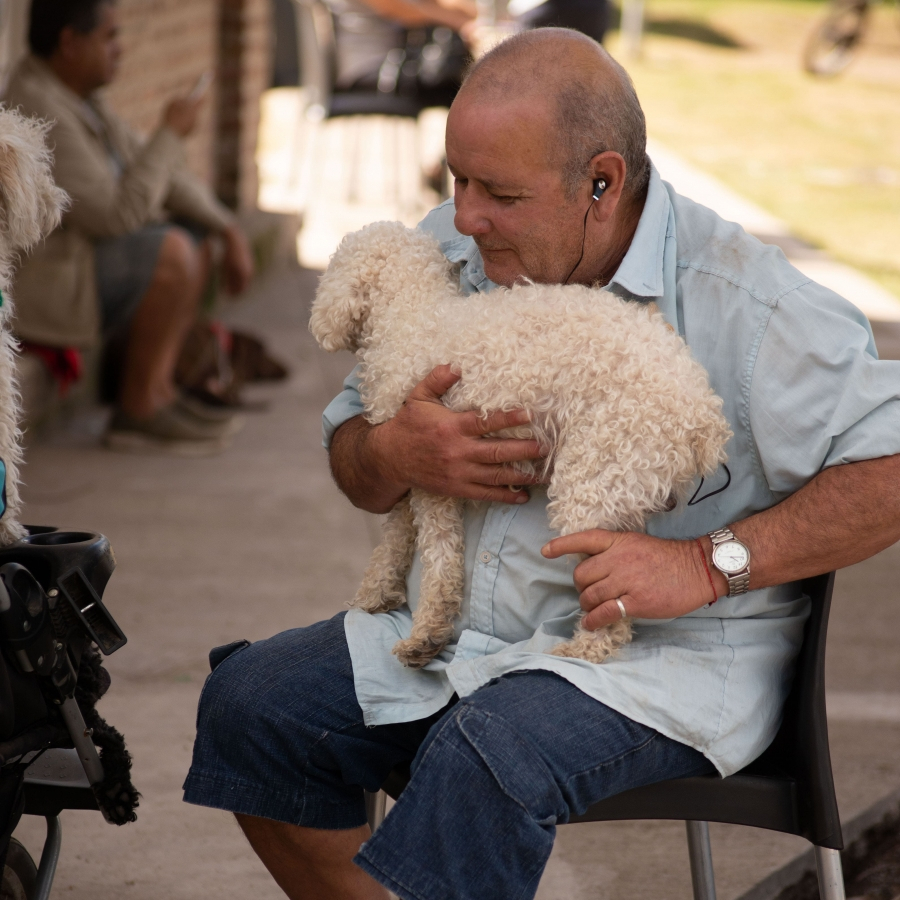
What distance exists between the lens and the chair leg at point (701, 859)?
201cm

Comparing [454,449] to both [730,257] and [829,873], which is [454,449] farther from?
[829,873]

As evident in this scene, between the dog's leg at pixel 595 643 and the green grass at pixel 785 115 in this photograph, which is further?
the green grass at pixel 785 115

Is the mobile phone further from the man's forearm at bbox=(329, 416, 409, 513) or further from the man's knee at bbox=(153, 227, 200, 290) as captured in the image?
the man's forearm at bbox=(329, 416, 409, 513)

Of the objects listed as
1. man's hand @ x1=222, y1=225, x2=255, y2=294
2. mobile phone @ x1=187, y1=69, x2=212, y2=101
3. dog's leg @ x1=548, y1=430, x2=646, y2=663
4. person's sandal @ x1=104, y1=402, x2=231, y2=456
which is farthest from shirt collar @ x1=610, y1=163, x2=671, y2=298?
man's hand @ x1=222, y1=225, x2=255, y2=294

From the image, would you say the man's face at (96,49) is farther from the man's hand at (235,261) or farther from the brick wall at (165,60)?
the brick wall at (165,60)

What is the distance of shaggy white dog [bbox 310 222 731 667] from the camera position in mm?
1668

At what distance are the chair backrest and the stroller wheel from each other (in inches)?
47.6

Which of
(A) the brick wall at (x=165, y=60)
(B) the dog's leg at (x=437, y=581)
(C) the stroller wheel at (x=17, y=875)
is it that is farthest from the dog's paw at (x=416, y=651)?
(A) the brick wall at (x=165, y=60)

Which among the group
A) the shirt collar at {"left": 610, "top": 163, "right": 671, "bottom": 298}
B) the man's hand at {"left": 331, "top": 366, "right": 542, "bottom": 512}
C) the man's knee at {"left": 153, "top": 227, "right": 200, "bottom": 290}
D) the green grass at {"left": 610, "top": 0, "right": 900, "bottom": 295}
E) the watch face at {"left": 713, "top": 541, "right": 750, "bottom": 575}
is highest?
the shirt collar at {"left": 610, "top": 163, "right": 671, "bottom": 298}

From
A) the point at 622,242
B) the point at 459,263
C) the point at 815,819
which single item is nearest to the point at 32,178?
the point at 459,263

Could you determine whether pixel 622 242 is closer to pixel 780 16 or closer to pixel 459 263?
pixel 459 263

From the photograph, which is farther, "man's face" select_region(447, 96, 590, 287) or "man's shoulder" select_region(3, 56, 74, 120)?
"man's shoulder" select_region(3, 56, 74, 120)

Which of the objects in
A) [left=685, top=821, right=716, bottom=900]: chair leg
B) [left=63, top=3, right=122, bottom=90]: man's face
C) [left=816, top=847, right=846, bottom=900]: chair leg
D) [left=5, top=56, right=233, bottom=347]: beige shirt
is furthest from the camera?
[left=63, top=3, right=122, bottom=90]: man's face

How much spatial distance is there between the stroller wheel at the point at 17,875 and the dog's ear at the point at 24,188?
0.98m
